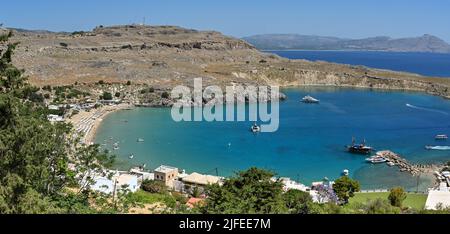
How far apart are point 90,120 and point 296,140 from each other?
16545 mm

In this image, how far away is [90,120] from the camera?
3906 cm

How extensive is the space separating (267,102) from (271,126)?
51.6ft

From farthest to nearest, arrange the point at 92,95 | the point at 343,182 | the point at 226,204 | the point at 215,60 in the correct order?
the point at 215,60 < the point at 92,95 < the point at 343,182 < the point at 226,204

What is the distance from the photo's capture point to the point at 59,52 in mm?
68062

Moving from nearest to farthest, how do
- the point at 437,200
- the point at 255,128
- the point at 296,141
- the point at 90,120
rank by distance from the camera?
the point at 437,200, the point at 296,141, the point at 255,128, the point at 90,120

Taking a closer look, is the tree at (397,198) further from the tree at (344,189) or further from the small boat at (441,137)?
the small boat at (441,137)

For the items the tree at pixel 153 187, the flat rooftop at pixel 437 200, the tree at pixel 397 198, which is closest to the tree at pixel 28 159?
the tree at pixel 153 187

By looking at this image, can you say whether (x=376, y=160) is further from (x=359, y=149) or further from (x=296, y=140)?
(x=296, y=140)

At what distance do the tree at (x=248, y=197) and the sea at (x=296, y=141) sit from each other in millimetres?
10982

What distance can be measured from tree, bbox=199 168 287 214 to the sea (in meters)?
11.0

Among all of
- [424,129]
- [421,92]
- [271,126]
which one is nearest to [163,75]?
[271,126]

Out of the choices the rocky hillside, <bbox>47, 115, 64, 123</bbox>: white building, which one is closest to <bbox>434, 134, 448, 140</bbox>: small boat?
the rocky hillside

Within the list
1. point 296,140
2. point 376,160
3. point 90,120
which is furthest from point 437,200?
point 90,120
